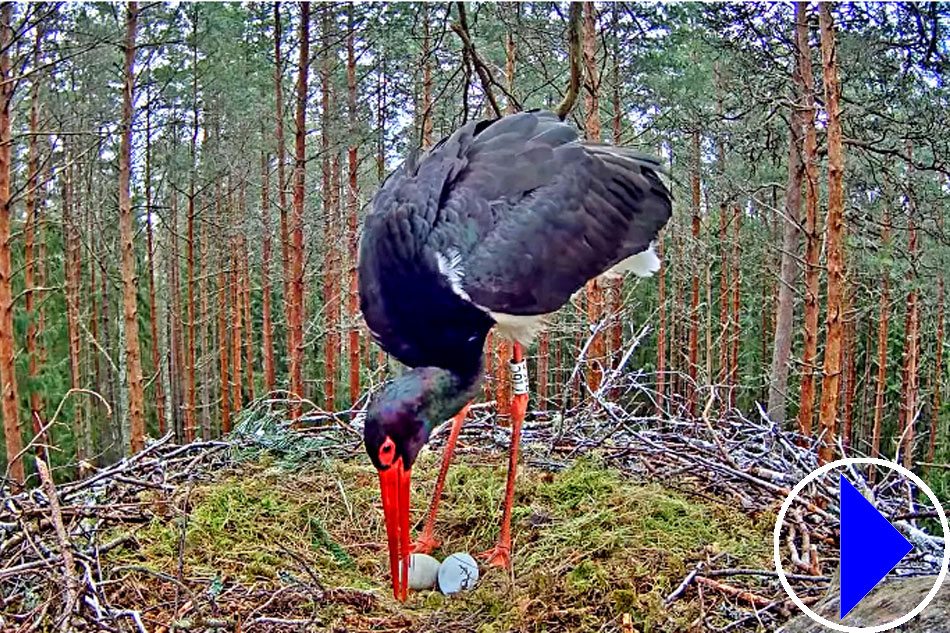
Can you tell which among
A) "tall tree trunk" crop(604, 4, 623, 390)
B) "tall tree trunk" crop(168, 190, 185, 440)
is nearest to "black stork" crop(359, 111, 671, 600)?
"tall tree trunk" crop(604, 4, 623, 390)

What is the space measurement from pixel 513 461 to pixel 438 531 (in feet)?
2.01

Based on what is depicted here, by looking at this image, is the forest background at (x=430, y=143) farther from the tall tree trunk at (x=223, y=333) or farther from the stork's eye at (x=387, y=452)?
the stork's eye at (x=387, y=452)

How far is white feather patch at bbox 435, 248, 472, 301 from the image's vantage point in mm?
2740

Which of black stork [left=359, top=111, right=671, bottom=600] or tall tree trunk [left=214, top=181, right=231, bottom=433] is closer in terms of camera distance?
black stork [left=359, top=111, right=671, bottom=600]

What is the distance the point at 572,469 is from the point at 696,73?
12.7 metres

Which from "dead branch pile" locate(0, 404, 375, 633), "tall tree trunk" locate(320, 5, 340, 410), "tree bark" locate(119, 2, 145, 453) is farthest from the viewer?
A: "tall tree trunk" locate(320, 5, 340, 410)

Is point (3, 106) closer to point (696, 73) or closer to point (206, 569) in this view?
point (206, 569)

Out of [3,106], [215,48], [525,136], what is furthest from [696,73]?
[525,136]

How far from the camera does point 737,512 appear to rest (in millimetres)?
3672

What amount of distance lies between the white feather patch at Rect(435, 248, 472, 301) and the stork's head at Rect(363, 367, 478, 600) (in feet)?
1.07

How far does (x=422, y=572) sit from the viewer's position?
314 cm

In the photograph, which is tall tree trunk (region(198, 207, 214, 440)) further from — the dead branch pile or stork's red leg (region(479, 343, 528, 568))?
stork's red leg (region(479, 343, 528, 568))

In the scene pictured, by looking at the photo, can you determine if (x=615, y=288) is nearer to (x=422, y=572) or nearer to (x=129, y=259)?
(x=129, y=259)

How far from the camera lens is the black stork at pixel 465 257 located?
271 cm
